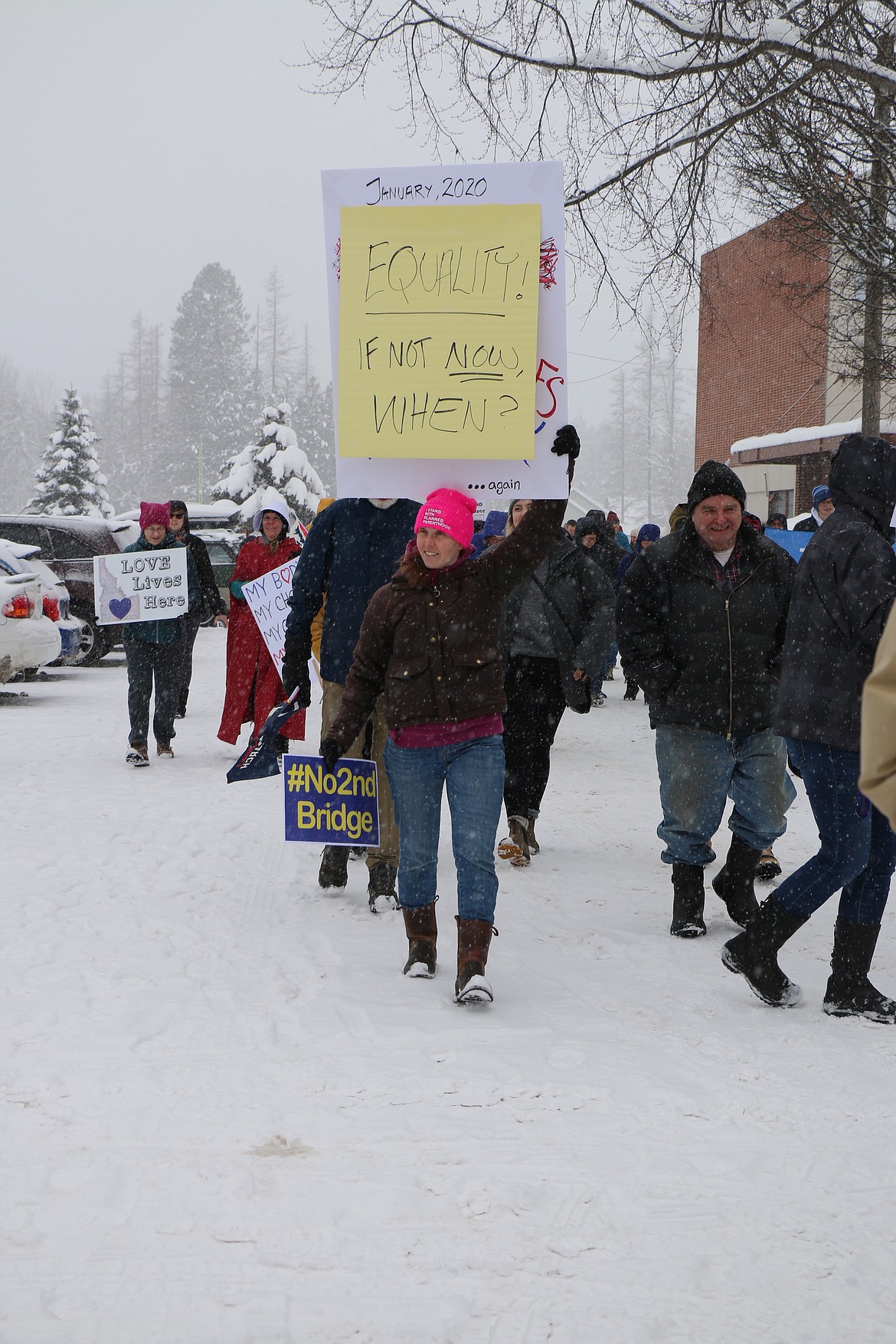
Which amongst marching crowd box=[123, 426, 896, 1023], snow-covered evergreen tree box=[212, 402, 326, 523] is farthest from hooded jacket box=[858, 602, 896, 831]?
snow-covered evergreen tree box=[212, 402, 326, 523]

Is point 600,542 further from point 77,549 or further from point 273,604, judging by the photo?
point 77,549

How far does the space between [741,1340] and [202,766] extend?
762cm

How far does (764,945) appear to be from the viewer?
4.60 m

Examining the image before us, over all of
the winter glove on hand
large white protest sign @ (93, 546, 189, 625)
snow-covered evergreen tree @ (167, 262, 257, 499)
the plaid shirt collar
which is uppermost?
snow-covered evergreen tree @ (167, 262, 257, 499)

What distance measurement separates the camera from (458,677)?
4621 millimetres

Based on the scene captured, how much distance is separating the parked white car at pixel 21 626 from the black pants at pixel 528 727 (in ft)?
24.9

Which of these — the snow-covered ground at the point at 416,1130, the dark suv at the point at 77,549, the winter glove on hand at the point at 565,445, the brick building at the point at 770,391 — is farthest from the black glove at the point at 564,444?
the brick building at the point at 770,391

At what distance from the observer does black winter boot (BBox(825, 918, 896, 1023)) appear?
452 cm

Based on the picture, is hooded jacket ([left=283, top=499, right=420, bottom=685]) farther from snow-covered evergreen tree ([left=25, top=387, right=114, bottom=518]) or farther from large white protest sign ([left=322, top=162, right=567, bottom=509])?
snow-covered evergreen tree ([left=25, top=387, right=114, bottom=518])

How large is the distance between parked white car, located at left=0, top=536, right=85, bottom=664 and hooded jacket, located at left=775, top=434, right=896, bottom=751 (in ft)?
36.4

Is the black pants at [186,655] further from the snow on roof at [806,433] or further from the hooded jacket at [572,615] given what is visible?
the snow on roof at [806,433]

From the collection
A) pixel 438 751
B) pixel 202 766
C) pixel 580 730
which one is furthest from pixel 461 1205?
pixel 580 730

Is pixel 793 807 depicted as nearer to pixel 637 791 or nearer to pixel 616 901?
pixel 637 791

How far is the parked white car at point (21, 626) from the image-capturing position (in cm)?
1323
